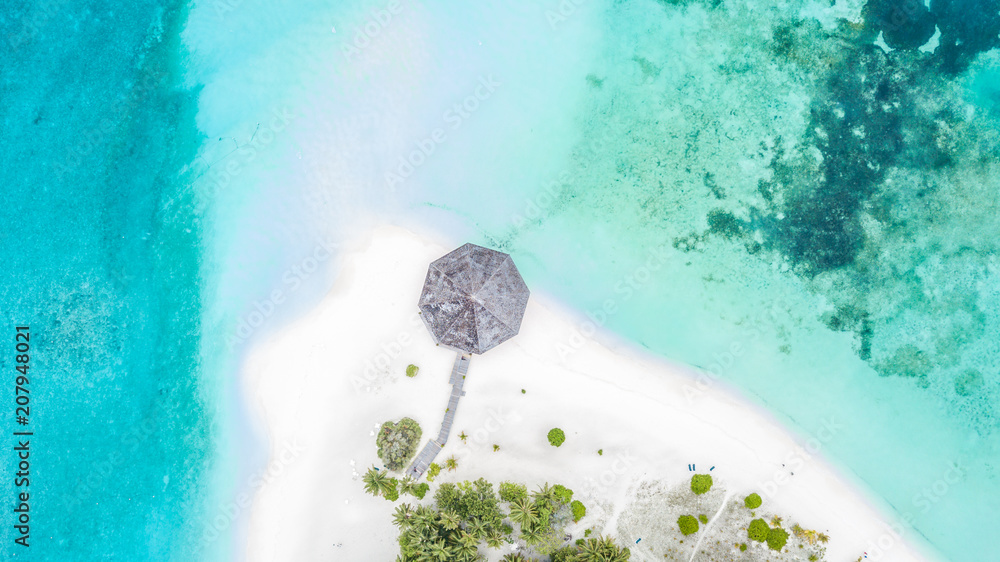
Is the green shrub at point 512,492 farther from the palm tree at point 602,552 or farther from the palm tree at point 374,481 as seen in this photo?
the palm tree at point 374,481

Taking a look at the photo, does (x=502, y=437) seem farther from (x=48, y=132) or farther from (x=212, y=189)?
(x=48, y=132)

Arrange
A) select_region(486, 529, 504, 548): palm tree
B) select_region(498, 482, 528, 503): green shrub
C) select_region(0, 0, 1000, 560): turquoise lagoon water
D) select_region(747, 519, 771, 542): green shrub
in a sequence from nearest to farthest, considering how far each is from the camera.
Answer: select_region(486, 529, 504, 548): palm tree < select_region(498, 482, 528, 503): green shrub < select_region(747, 519, 771, 542): green shrub < select_region(0, 0, 1000, 560): turquoise lagoon water

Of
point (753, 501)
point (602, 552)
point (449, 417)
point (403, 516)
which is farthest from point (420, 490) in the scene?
point (753, 501)

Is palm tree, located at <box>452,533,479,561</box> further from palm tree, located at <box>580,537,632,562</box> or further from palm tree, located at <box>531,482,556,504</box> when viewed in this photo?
palm tree, located at <box>580,537,632,562</box>

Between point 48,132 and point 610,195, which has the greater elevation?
point 610,195

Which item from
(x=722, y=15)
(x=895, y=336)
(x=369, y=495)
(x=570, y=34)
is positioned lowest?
(x=369, y=495)

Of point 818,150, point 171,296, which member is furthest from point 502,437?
point 818,150

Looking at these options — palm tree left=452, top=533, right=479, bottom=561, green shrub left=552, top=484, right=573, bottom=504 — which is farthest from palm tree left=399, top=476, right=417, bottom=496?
green shrub left=552, top=484, right=573, bottom=504
